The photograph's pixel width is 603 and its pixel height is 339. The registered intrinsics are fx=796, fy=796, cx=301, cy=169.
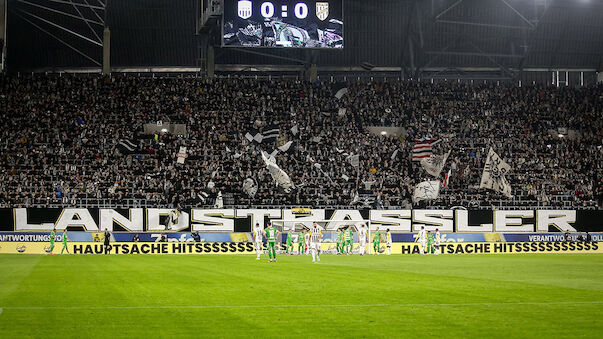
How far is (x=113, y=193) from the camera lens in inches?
1981

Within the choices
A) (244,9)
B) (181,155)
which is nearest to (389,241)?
(181,155)

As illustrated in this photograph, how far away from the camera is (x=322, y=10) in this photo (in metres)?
53.8

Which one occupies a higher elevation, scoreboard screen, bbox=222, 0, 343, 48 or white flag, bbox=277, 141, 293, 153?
scoreboard screen, bbox=222, 0, 343, 48

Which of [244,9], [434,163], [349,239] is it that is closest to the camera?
[349,239]

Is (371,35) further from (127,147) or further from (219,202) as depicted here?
(127,147)

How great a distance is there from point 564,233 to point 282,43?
22383mm

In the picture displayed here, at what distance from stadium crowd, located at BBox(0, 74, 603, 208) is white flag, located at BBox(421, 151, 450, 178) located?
1.64 feet

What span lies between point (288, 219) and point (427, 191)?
977 centimetres

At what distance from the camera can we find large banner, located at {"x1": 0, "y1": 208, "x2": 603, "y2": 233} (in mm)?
48562

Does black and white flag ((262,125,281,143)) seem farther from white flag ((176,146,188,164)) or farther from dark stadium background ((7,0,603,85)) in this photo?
dark stadium background ((7,0,603,85))

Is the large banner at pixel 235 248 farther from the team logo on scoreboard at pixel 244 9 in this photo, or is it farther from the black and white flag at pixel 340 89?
the team logo on scoreboard at pixel 244 9

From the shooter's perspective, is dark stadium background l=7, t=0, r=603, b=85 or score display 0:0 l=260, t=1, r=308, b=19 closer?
score display 0:0 l=260, t=1, r=308, b=19

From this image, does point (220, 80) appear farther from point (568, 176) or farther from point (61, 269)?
point (61, 269)

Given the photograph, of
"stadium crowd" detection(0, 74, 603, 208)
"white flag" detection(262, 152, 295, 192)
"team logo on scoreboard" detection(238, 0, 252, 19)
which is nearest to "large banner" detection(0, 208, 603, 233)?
"stadium crowd" detection(0, 74, 603, 208)
